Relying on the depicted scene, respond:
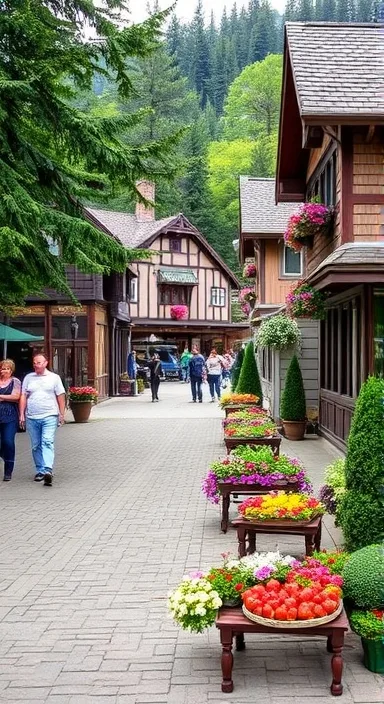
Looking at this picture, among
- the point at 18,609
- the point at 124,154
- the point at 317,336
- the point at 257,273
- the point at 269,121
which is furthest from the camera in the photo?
the point at 269,121

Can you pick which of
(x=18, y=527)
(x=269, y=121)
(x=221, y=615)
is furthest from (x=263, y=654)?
(x=269, y=121)

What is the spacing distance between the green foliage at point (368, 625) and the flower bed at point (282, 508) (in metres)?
1.77

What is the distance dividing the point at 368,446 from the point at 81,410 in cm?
1633

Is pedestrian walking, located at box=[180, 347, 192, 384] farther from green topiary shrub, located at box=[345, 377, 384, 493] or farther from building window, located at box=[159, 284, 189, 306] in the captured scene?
green topiary shrub, located at box=[345, 377, 384, 493]

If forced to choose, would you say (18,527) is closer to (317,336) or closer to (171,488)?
(171,488)

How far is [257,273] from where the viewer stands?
28.4 meters

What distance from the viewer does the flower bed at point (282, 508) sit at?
259 inches

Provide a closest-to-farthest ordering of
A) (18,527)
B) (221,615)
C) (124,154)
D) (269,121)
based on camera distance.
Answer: (221,615)
(18,527)
(124,154)
(269,121)

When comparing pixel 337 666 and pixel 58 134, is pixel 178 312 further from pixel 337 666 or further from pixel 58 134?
pixel 337 666

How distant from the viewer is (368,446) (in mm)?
5949

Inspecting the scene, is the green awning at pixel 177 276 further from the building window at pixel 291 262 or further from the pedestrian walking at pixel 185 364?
the building window at pixel 291 262

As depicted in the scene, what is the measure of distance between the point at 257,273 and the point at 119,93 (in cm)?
1435

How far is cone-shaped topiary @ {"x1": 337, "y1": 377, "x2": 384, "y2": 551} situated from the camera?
19.2ft

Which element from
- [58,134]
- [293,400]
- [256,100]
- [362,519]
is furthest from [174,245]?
[362,519]
